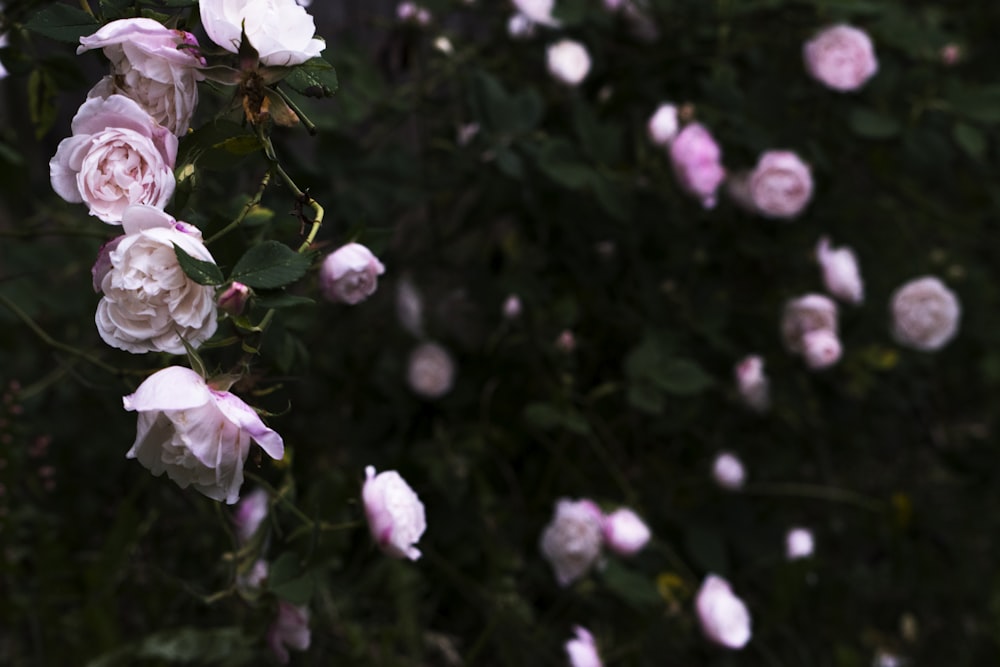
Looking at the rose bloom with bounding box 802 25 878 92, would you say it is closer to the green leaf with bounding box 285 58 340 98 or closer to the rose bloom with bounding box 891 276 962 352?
the rose bloom with bounding box 891 276 962 352

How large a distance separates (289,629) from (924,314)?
3.95 feet

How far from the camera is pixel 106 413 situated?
154 centimetres

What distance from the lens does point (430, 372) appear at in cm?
159

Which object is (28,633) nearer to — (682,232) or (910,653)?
(682,232)

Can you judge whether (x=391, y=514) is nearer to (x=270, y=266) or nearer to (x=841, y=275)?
(x=270, y=266)

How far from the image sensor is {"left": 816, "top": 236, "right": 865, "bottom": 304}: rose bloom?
155cm

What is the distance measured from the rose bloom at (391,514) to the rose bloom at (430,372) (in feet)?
2.23

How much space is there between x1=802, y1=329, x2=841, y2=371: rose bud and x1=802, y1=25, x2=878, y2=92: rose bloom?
41 cm

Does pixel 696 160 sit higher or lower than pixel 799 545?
higher

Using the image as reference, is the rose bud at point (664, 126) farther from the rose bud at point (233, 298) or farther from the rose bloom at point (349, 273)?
the rose bud at point (233, 298)

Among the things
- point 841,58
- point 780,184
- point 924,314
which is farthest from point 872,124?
point 924,314

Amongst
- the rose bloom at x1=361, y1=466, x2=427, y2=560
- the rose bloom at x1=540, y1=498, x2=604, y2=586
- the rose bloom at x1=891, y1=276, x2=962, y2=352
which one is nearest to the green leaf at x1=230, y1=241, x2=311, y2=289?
the rose bloom at x1=361, y1=466, x2=427, y2=560

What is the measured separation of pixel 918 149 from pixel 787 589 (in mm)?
795

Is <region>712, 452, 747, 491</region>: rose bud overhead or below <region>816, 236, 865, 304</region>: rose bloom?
below
